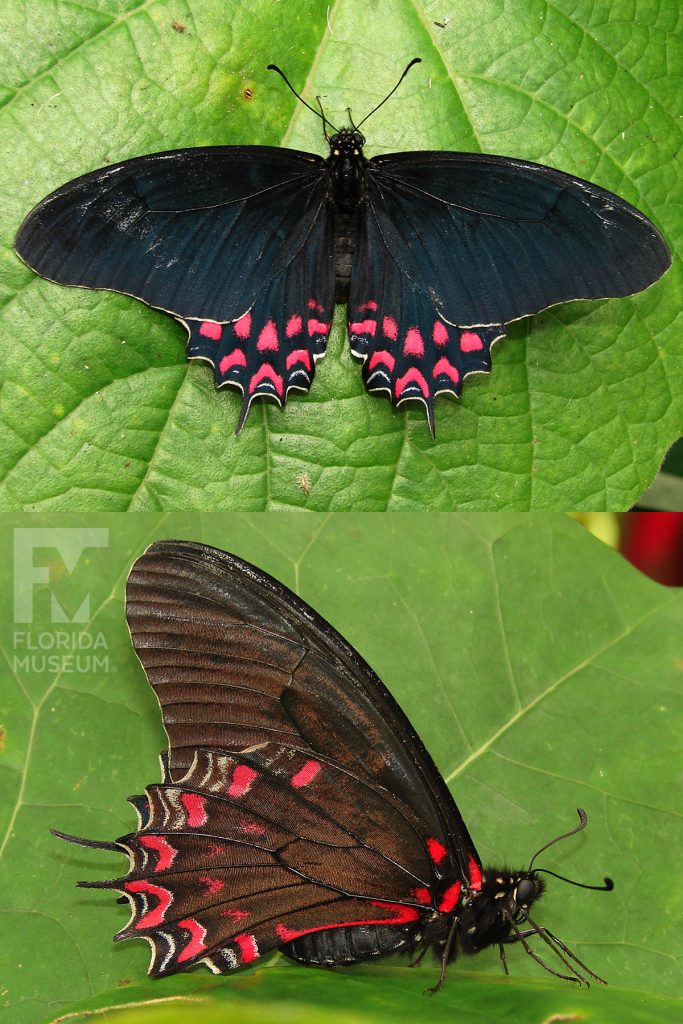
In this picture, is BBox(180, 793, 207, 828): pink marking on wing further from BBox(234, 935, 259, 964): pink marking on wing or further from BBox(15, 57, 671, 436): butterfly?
BBox(15, 57, 671, 436): butterfly

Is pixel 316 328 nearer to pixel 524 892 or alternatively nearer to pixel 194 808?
pixel 194 808

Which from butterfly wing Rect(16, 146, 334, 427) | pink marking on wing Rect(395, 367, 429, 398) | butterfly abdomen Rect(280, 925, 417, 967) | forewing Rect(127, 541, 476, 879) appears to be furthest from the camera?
pink marking on wing Rect(395, 367, 429, 398)

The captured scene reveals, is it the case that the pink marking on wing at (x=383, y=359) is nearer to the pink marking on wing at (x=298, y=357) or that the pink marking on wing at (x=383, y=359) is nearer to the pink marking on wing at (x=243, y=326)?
the pink marking on wing at (x=298, y=357)

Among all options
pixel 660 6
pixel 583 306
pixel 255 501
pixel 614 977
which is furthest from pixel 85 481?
pixel 660 6

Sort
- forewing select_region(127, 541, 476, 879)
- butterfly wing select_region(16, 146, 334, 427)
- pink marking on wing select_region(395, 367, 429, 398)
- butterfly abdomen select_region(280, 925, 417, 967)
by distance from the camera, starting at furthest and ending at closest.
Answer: pink marking on wing select_region(395, 367, 429, 398) < butterfly wing select_region(16, 146, 334, 427) < butterfly abdomen select_region(280, 925, 417, 967) < forewing select_region(127, 541, 476, 879)

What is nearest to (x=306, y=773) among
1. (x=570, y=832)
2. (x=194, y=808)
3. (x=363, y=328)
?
(x=194, y=808)

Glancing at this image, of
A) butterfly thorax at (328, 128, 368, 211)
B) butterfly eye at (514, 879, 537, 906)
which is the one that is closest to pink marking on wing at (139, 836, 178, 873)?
butterfly eye at (514, 879, 537, 906)
